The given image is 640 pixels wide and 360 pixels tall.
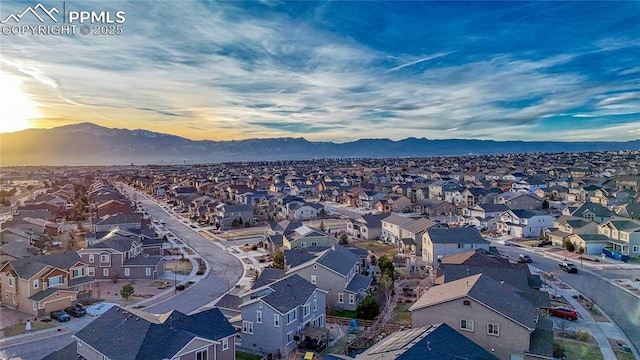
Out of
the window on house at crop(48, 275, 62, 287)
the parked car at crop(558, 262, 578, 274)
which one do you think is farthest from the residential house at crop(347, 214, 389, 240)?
the window on house at crop(48, 275, 62, 287)

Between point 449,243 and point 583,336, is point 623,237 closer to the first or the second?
point 449,243

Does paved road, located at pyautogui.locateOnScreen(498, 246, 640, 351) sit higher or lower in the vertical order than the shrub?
lower

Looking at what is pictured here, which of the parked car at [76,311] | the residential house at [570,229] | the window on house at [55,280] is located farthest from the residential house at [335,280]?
the residential house at [570,229]

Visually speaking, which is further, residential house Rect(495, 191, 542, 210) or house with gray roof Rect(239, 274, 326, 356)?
residential house Rect(495, 191, 542, 210)

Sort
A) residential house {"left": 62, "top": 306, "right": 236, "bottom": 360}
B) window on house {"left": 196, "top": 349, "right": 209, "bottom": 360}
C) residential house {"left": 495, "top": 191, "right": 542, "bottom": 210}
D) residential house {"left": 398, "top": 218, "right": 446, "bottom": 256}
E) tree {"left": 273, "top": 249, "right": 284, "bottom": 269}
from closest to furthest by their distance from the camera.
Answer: residential house {"left": 62, "top": 306, "right": 236, "bottom": 360}
window on house {"left": 196, "top": 349, "right": 209, "bottom": 360}
tree {"left": 273, "top": 249, "right": 284, "bottom": 269}
residential house {"left": 398, "top": 218, "right": 446, "bottom": 256}
residential house {"left": 495, "top": 191, "right": 542, "bottom": 210}

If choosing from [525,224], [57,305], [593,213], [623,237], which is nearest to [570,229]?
[623,237]

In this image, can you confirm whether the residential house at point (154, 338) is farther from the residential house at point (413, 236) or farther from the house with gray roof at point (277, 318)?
the residential house at point (413, 236)

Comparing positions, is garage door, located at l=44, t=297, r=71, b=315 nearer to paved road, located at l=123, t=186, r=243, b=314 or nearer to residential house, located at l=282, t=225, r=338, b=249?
paved road, located at l=123, t=186, r=243, b=314
